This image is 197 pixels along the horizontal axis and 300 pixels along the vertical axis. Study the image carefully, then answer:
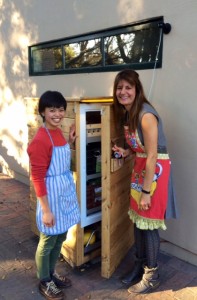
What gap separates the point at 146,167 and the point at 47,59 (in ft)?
10.7

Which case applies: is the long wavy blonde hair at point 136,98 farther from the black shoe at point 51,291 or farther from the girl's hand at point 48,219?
the black shoe at point 51,291

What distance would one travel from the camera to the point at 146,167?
2562 mm

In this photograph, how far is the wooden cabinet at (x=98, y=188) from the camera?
9.58 feet

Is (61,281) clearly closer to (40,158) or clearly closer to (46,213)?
(46,213)

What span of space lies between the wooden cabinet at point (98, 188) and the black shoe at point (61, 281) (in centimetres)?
21

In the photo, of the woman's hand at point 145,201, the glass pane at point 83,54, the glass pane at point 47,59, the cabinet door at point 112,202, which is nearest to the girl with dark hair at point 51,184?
the cabinet door at point 112,202

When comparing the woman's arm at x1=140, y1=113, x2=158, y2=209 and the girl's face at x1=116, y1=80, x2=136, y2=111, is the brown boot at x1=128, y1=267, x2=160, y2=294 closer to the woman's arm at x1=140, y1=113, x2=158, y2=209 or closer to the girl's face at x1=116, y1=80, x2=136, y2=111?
the woman's arm at x1=140, y1=113, x2=158, y2=209

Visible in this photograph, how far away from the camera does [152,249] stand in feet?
9.34

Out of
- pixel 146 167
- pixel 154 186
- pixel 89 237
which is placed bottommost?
pixel 89 237

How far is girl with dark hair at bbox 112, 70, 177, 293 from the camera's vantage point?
2545mm

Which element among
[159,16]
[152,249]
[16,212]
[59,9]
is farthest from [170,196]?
[59,9]

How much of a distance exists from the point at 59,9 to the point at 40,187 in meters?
3.11

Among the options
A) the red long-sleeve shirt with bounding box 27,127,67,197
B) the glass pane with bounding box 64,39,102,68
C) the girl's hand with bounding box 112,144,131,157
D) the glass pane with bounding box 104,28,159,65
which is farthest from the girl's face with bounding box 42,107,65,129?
the glass pane with bounding box 64,39,102,68

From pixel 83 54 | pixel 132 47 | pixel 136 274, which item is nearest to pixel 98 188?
pixel 136 274
